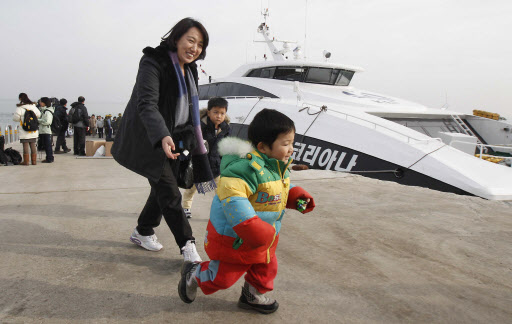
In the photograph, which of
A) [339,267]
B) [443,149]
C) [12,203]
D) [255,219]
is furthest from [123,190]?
[443,149]

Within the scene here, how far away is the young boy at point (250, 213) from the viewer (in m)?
1.62

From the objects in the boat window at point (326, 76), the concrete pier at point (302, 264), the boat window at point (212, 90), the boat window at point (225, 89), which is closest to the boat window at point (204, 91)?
the boat window at point (212, 90)

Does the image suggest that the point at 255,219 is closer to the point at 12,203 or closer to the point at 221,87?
the point at 12,203

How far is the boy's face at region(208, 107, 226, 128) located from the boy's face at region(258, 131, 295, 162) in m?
1.83

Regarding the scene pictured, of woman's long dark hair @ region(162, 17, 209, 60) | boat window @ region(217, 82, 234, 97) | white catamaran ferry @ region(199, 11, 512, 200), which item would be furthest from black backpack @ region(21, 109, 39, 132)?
woman's long dark hair @ region(162, 17, 209, 60)

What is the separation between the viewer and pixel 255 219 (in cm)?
159

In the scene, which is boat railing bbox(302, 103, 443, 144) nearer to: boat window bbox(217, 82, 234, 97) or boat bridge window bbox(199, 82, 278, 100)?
boat bridge window bbox(199, 82, 278, 100)

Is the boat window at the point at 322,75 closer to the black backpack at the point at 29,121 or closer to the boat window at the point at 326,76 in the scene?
the boat window at the point at 326,76

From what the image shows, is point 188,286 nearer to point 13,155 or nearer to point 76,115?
point 13,155

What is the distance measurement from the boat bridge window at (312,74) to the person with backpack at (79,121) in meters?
5.58

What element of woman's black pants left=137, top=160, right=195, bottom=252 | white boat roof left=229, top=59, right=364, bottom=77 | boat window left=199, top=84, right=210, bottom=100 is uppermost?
white boat roof left=229, top=59, right=364, bottom=77

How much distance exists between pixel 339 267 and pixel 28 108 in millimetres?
7113

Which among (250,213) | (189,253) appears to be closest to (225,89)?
(189,253)

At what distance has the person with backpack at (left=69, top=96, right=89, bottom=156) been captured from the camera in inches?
371
